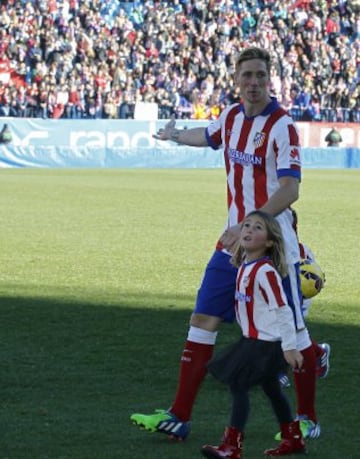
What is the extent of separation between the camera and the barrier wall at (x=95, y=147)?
3716 cm

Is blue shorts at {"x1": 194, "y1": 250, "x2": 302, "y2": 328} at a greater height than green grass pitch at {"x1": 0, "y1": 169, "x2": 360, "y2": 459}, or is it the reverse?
blue shorts at {"x1": 194, "y1": 250, "x2": 302, "y2": 328}

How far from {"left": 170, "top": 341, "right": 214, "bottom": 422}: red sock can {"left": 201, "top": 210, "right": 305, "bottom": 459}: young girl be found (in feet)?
1.90

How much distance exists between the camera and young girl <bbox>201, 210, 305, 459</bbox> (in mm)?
5828

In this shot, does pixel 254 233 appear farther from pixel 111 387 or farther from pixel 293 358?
pixel 111 387

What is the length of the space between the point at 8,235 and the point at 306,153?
2373cm

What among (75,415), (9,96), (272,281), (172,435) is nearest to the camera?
(272,281)

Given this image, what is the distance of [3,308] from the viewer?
11234 mm

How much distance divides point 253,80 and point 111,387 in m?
2.25

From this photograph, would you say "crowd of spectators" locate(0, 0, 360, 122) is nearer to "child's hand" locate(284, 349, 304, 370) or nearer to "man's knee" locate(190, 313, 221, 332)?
"man's knee" locate(190, 313, 221, 332)

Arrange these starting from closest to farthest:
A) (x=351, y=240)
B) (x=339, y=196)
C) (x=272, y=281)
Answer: (x=272, y=281), (x=351, y=240), (x=339, y=196)

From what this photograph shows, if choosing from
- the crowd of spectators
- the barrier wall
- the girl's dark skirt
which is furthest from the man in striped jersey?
the crowd of spectators

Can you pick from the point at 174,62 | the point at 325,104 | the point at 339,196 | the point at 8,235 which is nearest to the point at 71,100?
the point at 174,62

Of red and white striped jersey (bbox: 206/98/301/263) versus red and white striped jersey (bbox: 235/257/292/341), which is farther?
red and white striped jersey (bbox: 206/98/301/263)

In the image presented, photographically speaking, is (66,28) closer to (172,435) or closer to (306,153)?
(306,153)
